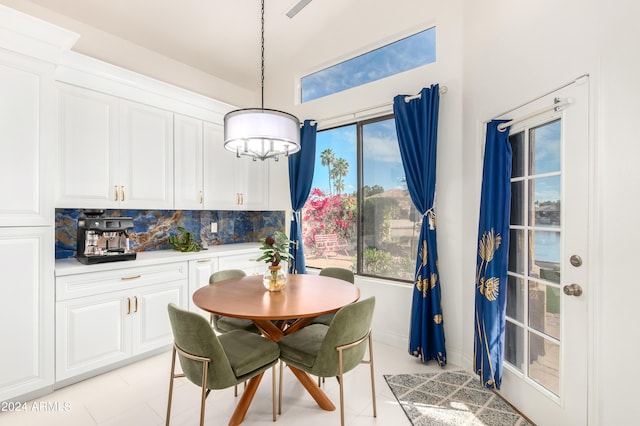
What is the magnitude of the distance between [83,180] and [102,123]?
544mm

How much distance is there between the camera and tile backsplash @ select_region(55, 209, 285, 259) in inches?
113

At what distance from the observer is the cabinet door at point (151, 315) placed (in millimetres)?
2805

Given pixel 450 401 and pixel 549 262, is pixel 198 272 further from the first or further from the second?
pixel 549 262

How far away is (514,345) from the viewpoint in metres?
2.22

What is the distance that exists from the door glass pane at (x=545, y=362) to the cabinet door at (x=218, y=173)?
3.30 meters

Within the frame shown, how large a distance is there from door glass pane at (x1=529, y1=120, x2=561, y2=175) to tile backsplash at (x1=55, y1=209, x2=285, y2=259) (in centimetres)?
299

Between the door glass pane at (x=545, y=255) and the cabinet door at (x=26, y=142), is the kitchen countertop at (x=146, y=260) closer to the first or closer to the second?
the cabinet door at (x=26, y=142)

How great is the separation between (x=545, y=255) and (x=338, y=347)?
1.41 meters

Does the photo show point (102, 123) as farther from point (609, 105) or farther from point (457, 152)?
point (609, 105)

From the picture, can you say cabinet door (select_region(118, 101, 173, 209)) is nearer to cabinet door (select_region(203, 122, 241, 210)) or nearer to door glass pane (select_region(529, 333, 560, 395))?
cabinet door (select_region(203, 122, 241, 210))

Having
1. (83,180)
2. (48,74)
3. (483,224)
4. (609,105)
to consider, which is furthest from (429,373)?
(48,74)

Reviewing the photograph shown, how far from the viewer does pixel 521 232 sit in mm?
2154

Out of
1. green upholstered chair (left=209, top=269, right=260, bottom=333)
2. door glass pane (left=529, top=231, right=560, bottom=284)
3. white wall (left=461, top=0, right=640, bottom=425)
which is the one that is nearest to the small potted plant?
green upholstered chair (left=209, top=269, right=260, bottom=333)

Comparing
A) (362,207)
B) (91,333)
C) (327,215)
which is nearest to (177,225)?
(91,333)
